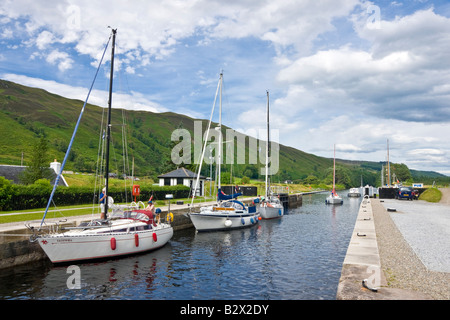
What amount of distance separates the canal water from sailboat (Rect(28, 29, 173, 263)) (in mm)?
653

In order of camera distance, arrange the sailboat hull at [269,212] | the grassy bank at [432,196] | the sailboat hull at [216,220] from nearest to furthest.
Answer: the sailboat hull at [216,220]
the sailboat hull at [269,212]
the grassy bank at [432,196]

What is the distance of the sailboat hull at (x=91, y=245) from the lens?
18.2m

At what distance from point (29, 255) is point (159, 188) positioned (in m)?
31.0

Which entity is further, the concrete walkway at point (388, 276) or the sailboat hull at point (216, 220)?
the sailboat hull at point (216, 220)

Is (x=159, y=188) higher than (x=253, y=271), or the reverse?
(x=159, y=188)

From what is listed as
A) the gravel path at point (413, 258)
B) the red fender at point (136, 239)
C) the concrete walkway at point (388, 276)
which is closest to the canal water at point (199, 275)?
the red fender at point (136, 239)

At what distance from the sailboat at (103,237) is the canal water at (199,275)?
0.65 m

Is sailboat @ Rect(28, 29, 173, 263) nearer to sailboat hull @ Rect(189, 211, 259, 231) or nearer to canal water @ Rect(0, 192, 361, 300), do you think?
canal water @ Rect(0, 192, 361, 300)

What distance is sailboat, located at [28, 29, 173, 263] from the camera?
1830cm

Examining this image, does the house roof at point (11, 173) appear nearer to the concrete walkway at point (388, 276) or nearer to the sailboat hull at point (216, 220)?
the sailboat hull at point (216, 220)

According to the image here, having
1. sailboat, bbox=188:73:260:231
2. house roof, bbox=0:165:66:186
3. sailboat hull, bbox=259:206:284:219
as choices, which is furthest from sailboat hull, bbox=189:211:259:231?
house roof, bbox=0:165:66:186
